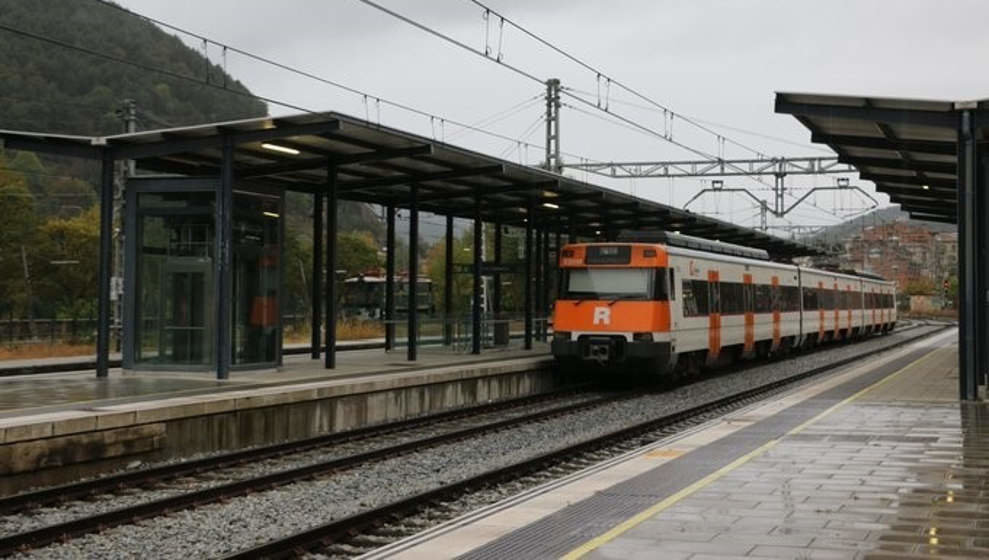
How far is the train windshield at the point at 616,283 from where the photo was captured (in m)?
21.1

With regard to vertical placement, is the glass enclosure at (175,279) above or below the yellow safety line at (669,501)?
above

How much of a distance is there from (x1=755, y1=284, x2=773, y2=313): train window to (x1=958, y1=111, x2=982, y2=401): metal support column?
38.4 feet

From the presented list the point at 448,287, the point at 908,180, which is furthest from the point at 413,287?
the point at 908,180

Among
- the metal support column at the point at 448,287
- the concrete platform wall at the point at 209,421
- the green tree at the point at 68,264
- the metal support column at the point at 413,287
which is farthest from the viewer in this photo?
the green tree at the point at 68,264

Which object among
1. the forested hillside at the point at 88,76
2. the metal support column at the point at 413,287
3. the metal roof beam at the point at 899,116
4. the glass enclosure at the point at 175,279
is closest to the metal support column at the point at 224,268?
the glass enclosure at the point at 175,279

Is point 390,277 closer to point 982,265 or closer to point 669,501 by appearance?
point 982,265

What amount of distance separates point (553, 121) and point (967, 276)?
65.7ft

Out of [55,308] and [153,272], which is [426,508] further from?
[55,308]

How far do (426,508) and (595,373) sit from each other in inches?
543

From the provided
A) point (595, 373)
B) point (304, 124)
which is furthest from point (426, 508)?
point (595, 373)

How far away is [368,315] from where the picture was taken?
58.4 meters

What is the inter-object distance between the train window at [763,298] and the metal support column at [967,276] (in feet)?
38.4

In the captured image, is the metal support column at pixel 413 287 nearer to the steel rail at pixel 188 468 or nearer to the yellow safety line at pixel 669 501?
the steel rail at pixel 188 468

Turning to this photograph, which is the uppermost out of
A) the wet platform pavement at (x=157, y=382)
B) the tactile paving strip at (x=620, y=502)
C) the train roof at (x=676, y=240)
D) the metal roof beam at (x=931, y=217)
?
the metal roof beam at (x=931, y=217)
